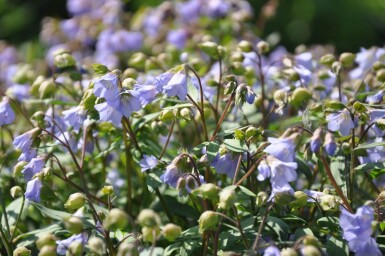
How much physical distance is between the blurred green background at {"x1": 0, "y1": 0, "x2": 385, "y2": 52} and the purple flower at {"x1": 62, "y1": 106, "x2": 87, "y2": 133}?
10.6ft

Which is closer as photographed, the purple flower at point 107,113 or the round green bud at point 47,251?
the round green bud at point 47,251

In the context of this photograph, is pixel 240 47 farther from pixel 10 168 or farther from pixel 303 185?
pixel 10 168

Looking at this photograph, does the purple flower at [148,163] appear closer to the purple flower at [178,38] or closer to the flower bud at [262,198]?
the flower bud at [262,198]

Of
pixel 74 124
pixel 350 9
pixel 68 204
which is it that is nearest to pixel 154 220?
pixel 68 204

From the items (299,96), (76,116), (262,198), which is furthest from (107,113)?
(299,96)

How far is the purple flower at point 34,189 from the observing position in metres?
1.47

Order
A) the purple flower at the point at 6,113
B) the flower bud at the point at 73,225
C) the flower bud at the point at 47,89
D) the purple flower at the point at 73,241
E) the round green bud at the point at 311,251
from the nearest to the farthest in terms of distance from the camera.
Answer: the round green bud at the point at 311,251 → the flower bud at the point at 73,225 → the purple flower at the point at 73,241 → the purple flower at the point at 6,113 → the flower bud at the point at 47,89

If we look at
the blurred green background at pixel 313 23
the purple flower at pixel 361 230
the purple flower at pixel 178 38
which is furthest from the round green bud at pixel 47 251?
the blurred green background at pixel 313 23

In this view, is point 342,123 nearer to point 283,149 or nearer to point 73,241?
point 283,149

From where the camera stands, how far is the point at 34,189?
4.84 ft

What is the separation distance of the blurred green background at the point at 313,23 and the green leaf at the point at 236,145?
3.35m

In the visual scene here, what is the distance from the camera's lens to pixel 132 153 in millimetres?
1780

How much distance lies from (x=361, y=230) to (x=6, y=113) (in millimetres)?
902

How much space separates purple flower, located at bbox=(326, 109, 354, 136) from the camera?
1.52 meters
